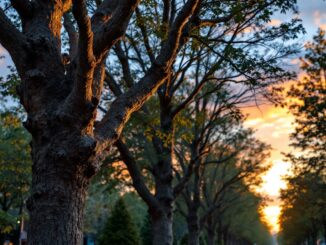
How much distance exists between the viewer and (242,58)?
7543 millimetres

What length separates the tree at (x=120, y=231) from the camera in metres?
33.4

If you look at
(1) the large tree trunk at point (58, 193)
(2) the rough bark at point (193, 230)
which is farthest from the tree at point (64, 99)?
(2) the rough bark at point (193, 230)

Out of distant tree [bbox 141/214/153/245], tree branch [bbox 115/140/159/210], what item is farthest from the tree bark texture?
distant tree [bbox 141/214/153/245]

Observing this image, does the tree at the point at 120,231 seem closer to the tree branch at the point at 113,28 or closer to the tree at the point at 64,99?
the tree at the point at 64,99

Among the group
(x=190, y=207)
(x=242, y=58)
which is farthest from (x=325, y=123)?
(x=242, y=58)

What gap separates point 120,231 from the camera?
33906 millimetres

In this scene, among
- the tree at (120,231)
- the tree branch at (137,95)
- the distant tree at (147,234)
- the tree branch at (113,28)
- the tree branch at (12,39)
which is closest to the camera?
the tree branch at (12,39)

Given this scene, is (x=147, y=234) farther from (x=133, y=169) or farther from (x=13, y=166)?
(x=133, y=169)

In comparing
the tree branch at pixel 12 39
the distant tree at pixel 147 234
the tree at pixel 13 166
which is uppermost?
the tree at pixel 13 166

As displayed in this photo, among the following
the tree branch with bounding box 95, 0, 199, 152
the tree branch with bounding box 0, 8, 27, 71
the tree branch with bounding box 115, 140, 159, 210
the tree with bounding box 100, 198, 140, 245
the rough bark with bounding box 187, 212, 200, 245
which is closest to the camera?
the tree branch with bounding box 0, 8, 27, 71

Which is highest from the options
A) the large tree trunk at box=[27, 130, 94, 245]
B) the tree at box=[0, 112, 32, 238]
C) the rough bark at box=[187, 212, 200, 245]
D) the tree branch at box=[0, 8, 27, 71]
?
the tree at box=[0, 112, 32, 238]

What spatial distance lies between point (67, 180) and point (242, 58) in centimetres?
428

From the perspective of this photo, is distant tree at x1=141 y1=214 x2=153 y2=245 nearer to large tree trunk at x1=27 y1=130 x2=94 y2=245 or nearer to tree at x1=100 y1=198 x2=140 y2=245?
tree at x1=100 y1=198 x2=140 y2=245

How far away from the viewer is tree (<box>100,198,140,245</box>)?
1316 inches
